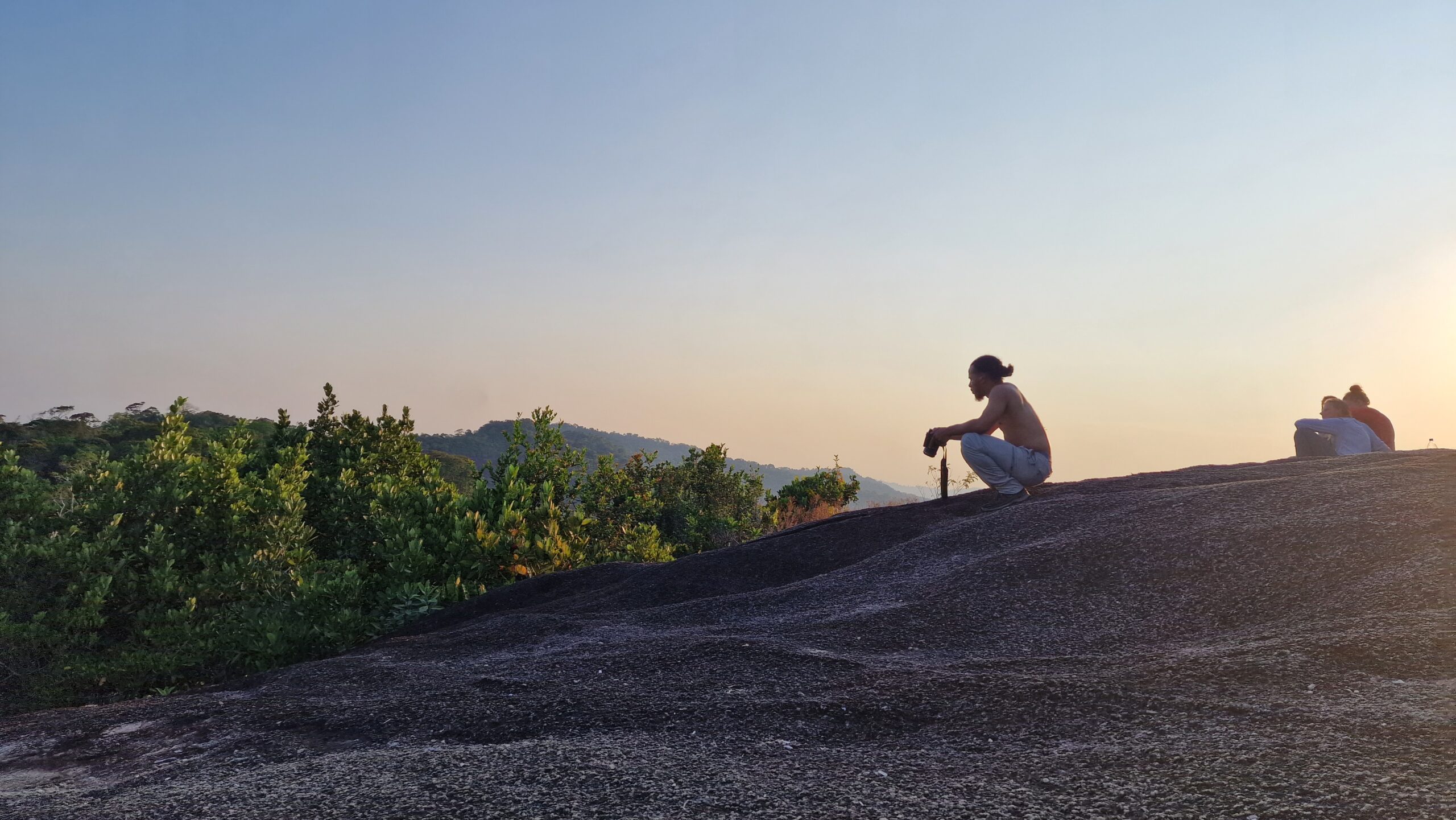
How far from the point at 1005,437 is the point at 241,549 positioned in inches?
339

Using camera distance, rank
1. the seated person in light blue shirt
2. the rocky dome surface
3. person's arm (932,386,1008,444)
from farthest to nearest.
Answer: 1. the seated person in light blue shirt
2. person's arm (932,386,1008,444)
3. the rocky dome surface

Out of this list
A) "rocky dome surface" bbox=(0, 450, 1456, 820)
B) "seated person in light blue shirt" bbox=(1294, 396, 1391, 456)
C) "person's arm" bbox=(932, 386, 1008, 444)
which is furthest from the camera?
"seated person in light blue shirt" bbox=(1294, 396, 1391, 456)

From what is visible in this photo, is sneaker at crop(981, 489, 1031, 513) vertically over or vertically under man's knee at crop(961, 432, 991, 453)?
under

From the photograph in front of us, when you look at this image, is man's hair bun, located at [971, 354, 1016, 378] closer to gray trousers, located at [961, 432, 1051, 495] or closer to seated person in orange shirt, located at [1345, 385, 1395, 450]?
gray trousers, located at [961, 432, 1051, 495]

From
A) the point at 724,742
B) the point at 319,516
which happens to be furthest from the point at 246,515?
the point at 724,742

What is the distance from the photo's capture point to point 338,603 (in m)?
8.38

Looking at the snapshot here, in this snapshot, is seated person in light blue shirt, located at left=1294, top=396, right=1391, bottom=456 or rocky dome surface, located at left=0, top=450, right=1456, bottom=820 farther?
seated person in light blue shirt, located at left=1294, top=396, right=1391, bottom=456

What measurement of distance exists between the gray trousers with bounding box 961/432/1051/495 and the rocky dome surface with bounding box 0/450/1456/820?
1258 millimetres

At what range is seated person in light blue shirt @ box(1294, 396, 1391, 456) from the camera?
32.7ft

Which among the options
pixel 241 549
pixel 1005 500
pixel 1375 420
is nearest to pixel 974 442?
pixel 1005 500

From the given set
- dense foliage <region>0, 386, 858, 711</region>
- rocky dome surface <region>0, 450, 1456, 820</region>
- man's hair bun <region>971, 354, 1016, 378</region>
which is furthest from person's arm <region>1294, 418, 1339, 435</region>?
dense foliage <region>0, 386, 858, 711</region>

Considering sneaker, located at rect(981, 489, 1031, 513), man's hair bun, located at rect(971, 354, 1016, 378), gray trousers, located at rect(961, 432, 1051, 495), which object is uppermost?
man's hair bun, located at rect(971, 354, 1016, 378)

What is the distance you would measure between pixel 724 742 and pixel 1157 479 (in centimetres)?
749

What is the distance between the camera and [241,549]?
9.84 m
